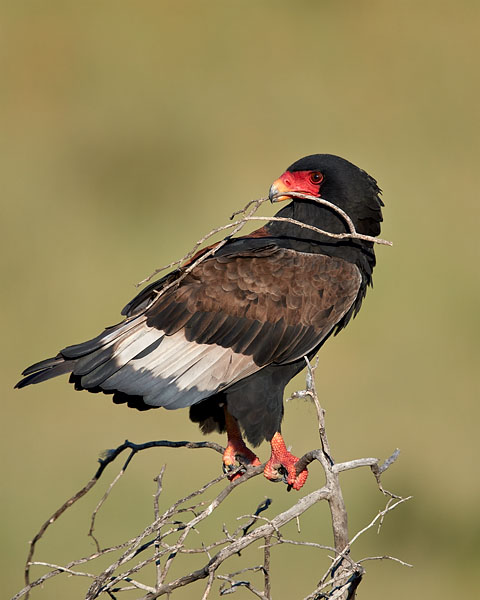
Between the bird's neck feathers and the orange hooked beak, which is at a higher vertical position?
the orange hooked beak

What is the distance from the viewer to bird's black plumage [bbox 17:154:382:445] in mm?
5844

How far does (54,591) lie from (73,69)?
47.6 feet

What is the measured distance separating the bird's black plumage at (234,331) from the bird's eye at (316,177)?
1.27 feet

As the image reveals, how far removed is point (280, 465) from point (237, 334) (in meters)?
0.77

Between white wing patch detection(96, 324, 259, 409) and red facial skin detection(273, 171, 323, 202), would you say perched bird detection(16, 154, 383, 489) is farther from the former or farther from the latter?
red facial skin detection(273, 171, 323, 202)

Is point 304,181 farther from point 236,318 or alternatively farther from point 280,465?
point 280,465

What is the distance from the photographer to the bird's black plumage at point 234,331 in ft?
19.2

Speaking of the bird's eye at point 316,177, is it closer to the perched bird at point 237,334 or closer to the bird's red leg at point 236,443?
the perched bird at point 237,334

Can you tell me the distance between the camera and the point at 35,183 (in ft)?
65.7

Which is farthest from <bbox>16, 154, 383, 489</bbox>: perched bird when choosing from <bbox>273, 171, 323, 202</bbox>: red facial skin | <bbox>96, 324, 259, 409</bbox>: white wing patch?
<bbox>273, 171, 323, 202</bbox>: red facial skin

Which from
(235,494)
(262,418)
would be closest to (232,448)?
(262,418)

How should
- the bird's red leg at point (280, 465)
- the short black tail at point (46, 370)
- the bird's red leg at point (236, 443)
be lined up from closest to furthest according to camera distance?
the short black tail at point (46, 370), the bird's red leg at point (280, 465), the bird's red leg at point (236, 443)

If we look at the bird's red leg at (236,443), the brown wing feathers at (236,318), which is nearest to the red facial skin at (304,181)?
the brown wing feathers at (236,318)

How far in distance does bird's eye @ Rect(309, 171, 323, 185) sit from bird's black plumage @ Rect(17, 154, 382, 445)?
0.39 meters
